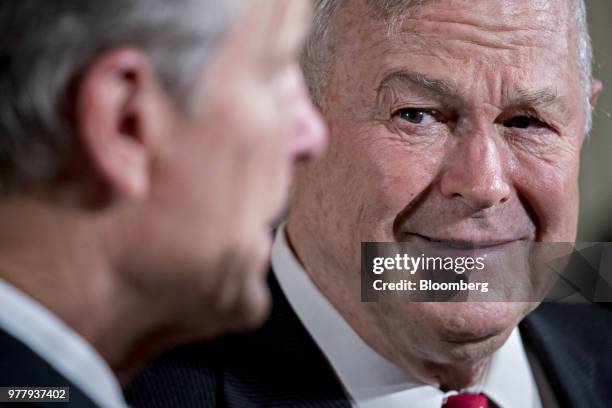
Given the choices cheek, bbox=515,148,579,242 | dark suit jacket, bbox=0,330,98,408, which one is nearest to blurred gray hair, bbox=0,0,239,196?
dark suit jacket, bbox=0,330,98,408

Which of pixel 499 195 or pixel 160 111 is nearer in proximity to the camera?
pixel 160 111

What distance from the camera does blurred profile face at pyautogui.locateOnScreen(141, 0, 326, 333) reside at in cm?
71

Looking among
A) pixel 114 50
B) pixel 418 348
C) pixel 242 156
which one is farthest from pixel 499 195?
pixel 114 50

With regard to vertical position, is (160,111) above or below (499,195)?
above

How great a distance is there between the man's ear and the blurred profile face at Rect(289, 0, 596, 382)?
0.62 metres

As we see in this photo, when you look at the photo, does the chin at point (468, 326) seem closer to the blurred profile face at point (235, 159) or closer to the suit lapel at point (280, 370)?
the suit lapel at point (280, 370)

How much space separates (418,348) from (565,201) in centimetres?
30

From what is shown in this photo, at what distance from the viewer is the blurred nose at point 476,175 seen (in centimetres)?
123

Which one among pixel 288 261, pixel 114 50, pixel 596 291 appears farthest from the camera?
pixel 596 291

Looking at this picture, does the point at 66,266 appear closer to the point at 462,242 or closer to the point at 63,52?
the point at 63,52

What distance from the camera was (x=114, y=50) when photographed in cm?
67

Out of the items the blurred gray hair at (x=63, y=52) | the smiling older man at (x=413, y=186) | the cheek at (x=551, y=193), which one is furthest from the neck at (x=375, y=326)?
the blurred gray hair at (x=63, y=52)

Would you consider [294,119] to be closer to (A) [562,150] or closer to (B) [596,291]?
(A) [562,150]

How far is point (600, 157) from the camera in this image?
7.52 feet
